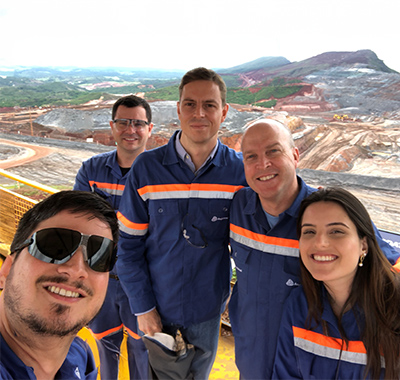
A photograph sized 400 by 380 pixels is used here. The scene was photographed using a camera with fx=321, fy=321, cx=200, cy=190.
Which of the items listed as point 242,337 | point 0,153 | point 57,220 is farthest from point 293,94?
point 0,153

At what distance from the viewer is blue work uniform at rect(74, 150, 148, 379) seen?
1771 millimetres

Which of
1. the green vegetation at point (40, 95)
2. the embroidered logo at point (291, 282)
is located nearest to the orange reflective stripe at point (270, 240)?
the embroidered logo at point (291, 282)

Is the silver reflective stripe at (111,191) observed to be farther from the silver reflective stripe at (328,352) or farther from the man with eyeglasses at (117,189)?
the silver reflective stripe at (328,352)

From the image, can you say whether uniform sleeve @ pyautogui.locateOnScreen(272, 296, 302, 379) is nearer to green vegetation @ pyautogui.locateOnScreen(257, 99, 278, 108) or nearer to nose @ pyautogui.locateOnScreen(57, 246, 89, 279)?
nose @ pyautogui.locateOnScreen(57, 246, 89, 279)

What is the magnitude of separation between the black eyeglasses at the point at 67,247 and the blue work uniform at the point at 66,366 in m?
0.20

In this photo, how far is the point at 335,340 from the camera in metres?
1.10

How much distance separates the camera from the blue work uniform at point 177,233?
147 centimetres

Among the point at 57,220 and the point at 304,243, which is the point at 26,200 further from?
the point at 304,243

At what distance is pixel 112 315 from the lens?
6.12ft

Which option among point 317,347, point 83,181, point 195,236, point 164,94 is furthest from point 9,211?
point 317,347

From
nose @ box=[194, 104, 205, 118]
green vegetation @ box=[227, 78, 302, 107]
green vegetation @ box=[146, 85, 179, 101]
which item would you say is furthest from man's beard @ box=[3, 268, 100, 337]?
green vegetation @ box=[146, 85, 179, 101]

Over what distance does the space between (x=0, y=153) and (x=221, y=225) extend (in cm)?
634

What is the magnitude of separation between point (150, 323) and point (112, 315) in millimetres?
427

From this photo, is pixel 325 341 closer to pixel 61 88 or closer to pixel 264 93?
pixel 264 93
